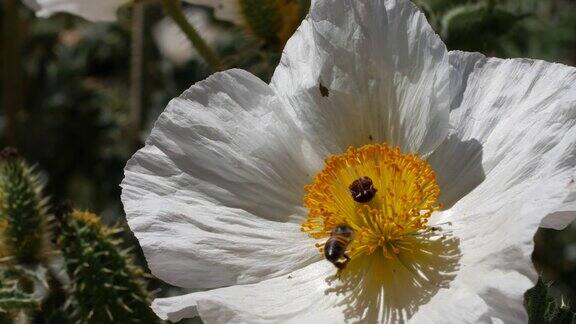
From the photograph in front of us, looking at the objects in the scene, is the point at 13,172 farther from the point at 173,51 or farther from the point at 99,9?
the point at 173,51

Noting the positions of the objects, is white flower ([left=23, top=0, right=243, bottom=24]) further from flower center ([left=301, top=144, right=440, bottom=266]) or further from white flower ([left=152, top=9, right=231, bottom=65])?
white flower ([left=152, top=9, right=231, bottom=65])

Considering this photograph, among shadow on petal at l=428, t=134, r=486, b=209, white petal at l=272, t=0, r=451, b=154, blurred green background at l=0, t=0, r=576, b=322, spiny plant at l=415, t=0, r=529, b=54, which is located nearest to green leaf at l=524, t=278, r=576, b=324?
shadow on petal at l=428, t=134, r=486, b=209

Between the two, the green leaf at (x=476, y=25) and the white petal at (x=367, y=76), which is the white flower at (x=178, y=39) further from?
the white petal at (x=367, y=76)

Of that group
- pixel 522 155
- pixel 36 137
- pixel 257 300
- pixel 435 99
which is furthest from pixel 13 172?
pixel 36 137

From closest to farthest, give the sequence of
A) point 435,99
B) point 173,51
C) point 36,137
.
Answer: point 435,99 < point 36,137 < point 173,51

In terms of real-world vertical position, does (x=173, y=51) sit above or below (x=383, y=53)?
above

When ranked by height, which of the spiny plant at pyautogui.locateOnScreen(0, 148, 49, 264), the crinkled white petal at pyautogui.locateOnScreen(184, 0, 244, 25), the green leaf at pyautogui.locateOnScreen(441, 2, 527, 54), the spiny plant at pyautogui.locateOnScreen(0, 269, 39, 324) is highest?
the crinkled white petal at pyautogui.locateOnScreen(184, 0, 244, 25)
